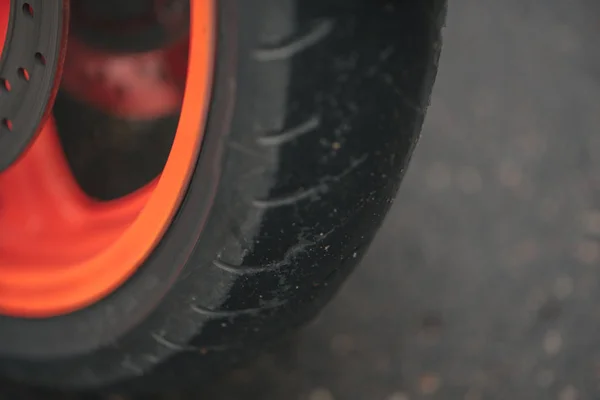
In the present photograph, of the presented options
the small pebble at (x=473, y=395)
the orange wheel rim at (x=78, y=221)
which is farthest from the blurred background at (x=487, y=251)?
the orange wheel rim at (x=78, y=221)

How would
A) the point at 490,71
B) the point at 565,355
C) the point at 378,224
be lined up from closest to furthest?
the point at 378,224
the point at 565,355
the point at 490,71

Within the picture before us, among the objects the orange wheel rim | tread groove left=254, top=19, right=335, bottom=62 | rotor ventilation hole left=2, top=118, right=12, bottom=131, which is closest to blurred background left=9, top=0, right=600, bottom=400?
the orange wheel rim

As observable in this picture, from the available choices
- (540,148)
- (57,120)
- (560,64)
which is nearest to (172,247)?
(57,120)

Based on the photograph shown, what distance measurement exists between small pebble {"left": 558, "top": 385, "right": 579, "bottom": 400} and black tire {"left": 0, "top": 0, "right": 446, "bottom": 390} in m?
0.40

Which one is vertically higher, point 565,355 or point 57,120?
point 57,120

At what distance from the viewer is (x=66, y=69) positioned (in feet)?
2.99

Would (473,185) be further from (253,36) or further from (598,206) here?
(253,36)

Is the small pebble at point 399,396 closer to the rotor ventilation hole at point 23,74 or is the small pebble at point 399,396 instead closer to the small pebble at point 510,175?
the small pebble at point 510,175

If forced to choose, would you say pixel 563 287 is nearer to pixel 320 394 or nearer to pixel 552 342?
pixel 552 342

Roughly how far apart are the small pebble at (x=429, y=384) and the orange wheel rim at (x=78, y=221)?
0.41 metres

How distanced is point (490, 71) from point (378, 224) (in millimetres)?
609

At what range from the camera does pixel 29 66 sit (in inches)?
21.0

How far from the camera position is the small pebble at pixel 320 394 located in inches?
30.9

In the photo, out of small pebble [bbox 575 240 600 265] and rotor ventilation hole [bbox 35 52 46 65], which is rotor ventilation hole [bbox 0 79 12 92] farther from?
small pebble [bbox 575 240 600 265]
